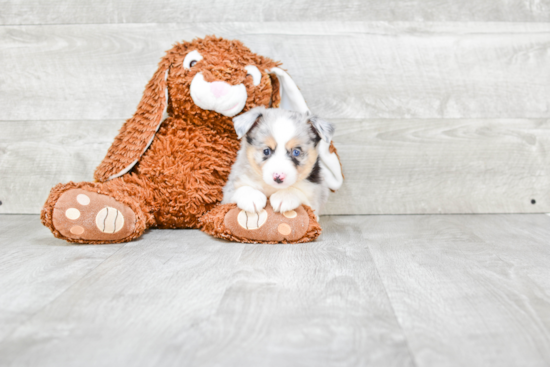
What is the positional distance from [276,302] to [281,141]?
0.47 m

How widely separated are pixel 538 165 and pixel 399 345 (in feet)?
4.17

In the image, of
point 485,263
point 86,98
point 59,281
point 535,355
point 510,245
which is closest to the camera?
point 535,355

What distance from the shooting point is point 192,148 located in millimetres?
1320

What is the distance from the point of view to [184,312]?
2.47ft

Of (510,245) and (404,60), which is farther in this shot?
(404,60)

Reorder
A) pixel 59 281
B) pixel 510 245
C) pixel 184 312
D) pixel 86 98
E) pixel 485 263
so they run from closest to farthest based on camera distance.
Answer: pixel 184 312 < pixel 59 281 < pixel 485 263 < pixel 510 245 < pixel 86 98

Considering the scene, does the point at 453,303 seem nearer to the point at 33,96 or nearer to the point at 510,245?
the point at 510,245

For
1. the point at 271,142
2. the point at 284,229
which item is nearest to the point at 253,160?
the point at 271,142

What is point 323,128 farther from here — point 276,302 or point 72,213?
point 72,213

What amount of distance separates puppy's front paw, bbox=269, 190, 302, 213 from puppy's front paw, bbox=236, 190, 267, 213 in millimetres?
25

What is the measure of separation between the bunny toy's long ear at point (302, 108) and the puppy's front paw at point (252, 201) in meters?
0.26

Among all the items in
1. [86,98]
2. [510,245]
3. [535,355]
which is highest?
[86,98]

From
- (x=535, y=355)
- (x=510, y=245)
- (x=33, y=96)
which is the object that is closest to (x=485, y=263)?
(x=510, y=245)

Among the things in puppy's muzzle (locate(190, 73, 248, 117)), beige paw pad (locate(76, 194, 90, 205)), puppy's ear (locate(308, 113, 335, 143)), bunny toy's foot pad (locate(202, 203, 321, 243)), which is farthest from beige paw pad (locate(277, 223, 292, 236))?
beige paw pad (locate(76, 194, 90, 205))
